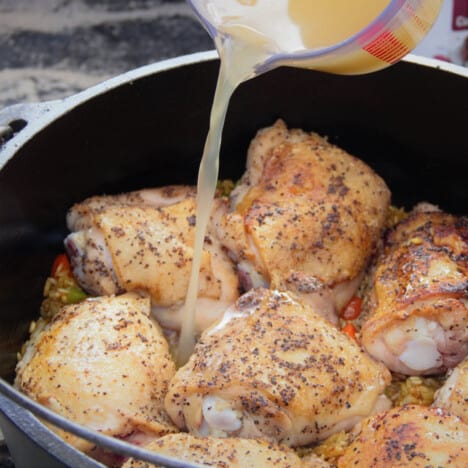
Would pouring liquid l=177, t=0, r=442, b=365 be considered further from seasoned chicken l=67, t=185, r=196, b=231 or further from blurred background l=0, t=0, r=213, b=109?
blurred background l=0, t=0, r=213, b=109

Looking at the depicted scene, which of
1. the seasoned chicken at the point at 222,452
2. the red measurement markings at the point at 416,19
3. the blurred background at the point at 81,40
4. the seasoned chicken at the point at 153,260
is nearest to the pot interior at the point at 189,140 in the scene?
the seasoned chicken at the point at 153,260

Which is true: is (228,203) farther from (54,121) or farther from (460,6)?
(460,6)

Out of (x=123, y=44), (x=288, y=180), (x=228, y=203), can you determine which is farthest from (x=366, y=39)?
(x=123, y=44)

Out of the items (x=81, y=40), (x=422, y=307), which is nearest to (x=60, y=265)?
(x=422, y=307)

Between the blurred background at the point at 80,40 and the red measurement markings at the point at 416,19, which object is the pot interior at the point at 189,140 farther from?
the blurred background at the point at 80,40

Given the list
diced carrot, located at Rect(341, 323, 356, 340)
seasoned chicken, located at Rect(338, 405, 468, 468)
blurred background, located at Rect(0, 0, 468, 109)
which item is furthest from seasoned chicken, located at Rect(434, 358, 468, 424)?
blurred background, located at Rect(0, 0, 468, 109)

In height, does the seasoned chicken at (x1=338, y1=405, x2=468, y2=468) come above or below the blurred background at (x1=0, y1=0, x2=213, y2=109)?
below

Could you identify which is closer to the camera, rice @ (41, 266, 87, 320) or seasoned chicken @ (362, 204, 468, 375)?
seasoned chicken @ (362, 204, 468, 375)
